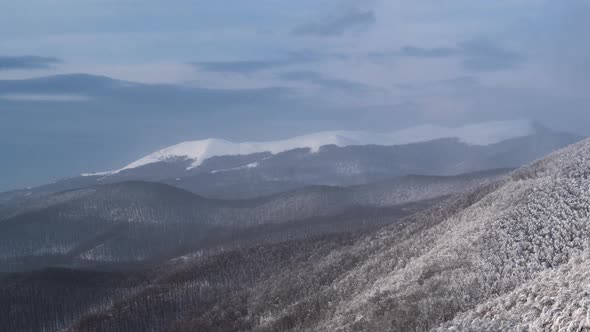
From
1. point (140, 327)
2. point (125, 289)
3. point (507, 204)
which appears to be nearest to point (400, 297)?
→ point (507, 204)

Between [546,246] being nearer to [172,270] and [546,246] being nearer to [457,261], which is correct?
[457,261]

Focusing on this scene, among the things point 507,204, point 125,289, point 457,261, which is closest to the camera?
point 457,261

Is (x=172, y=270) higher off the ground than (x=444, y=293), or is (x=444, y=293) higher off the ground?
(x=444, y=293)

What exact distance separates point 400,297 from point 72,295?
453ft

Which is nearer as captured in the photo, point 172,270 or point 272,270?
point 272,270

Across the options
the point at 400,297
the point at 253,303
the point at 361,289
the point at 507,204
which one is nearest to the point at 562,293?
the point at 400,297

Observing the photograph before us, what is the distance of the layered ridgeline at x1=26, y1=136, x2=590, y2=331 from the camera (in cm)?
5406

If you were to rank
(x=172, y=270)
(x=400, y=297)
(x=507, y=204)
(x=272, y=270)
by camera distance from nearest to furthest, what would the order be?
1. (x=400, y=297)
2. (x=507, y=204)
3. (x=272, y=270)
4. (x=172, y=270)

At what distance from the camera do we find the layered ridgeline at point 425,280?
5406cm

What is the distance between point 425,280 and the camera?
7950 cm

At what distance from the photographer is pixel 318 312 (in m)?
95.0

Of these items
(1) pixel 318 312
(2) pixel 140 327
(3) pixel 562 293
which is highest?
(3) pixel 562 293

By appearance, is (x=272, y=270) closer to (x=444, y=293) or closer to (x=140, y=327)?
(x=140, y=327)

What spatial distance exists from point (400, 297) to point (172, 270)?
433 ft
